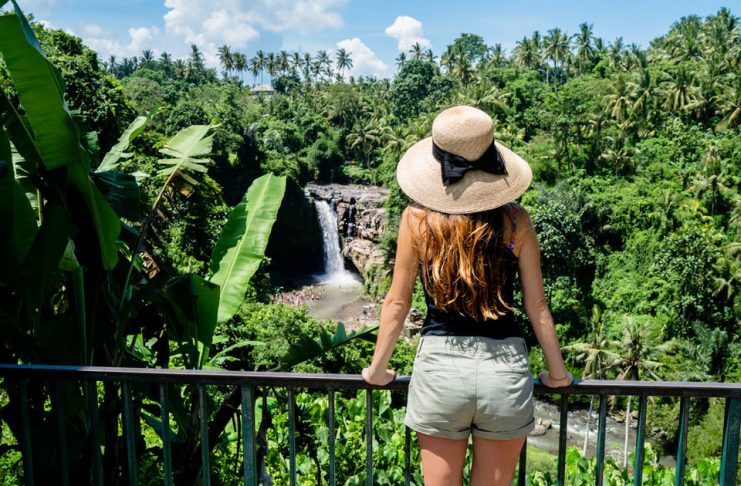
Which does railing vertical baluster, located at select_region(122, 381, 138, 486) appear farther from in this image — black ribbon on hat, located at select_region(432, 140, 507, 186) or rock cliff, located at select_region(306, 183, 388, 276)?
rock cliff, located at select_region(306, 183, 388, 276)

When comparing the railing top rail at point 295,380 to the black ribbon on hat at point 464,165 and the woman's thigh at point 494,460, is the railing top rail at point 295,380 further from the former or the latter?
the black ribbon on hat at point 464,165

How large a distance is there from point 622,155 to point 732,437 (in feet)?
111

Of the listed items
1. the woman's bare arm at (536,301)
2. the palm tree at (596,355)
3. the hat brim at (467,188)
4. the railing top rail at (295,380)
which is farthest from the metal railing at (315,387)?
Answer: the palm tree at (596,355)

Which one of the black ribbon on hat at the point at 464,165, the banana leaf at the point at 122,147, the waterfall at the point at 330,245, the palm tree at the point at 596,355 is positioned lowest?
the palm tree at the point at 596,355

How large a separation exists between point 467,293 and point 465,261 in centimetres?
10

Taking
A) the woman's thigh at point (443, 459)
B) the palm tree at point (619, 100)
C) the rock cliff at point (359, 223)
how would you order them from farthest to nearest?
the palm tree at point (619, 100)
the rock cliff at point (359, 223)
the woman's thigh at point (443, 459)

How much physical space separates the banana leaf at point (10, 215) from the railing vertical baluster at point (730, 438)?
296cm

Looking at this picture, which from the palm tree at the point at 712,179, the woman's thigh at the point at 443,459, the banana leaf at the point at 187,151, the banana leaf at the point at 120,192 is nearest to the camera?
the woman's thigh at the point at 443,459

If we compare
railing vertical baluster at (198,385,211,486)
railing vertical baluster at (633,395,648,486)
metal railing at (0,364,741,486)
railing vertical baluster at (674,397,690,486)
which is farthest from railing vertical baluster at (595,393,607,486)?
railing vertical baluster at (198,385,211,486)

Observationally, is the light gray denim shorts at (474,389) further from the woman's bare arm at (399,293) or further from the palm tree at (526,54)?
the palm tree at (526,54)

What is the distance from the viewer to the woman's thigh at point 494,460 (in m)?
1.98

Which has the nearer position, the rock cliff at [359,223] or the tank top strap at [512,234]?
the tank top strap at [512,234]

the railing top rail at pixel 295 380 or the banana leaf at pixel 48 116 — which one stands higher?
the banana leaf at pixel 48 116

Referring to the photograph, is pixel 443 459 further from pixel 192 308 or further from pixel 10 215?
pixel 10 215
